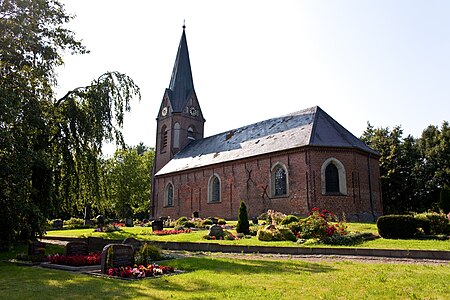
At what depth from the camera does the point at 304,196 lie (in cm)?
2462

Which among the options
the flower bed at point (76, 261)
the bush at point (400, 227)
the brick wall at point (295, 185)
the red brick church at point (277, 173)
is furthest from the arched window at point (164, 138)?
the flower bed at point (76, 261)

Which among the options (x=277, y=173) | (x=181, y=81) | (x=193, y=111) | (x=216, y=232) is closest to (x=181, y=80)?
(x=181, y=81)

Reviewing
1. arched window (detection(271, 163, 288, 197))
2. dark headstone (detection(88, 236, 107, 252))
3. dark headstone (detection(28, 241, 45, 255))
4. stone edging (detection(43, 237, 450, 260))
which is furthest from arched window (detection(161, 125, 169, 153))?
dark headstone (detection(28, 241, 45, 255))

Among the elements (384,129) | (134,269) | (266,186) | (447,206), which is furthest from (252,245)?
(384,129)

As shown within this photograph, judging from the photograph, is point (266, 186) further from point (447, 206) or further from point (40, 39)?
point (40, 39)

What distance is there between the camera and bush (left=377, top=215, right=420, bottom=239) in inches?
587

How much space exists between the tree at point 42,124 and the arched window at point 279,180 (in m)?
13.0

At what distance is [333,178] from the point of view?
2539 centimetres

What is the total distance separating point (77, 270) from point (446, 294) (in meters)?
8.43

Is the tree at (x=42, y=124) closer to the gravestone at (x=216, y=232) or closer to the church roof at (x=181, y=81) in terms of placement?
the gravestone at (x=216, y=232)

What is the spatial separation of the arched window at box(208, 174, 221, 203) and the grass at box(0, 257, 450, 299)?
73.6ft

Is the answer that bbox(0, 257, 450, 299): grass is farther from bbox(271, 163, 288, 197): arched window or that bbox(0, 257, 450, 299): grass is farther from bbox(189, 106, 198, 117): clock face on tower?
bbox(189, 106, 198, 117): clock face on tower

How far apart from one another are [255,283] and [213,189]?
25.5 metres

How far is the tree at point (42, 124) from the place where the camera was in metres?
11.0
